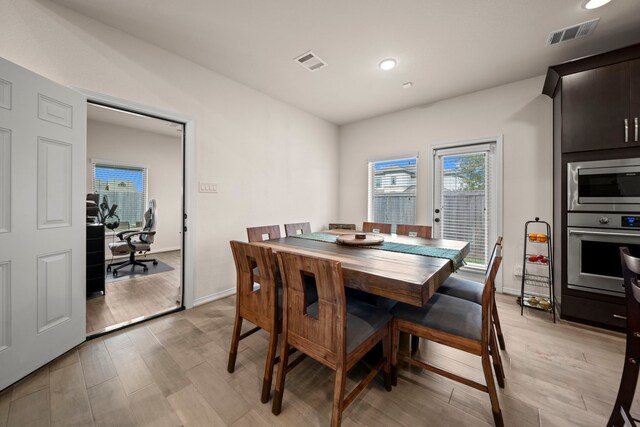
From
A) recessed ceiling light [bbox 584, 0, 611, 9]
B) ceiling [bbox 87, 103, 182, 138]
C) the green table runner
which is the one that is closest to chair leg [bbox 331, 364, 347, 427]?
the green table runner

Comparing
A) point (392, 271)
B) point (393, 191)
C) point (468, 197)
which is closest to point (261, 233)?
point (392, 271)

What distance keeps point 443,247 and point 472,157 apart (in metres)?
2.16

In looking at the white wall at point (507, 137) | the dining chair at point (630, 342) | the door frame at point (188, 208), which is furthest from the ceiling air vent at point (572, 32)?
the door frame at point (188, 208)

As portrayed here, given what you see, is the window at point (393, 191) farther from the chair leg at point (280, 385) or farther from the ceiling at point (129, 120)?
the ceiling at point (129, 120)

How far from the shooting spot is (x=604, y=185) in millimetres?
2268

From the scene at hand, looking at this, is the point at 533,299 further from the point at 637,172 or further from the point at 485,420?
the point at 485,420

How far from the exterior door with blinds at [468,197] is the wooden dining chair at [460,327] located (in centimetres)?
225

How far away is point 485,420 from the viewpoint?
1.34m

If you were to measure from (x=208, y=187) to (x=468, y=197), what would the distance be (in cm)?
358

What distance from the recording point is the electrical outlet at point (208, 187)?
9.29 feet

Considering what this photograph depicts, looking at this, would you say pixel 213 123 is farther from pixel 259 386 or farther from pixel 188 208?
pixel 259 386

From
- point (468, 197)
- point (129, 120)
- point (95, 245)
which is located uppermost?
point (129, 120)

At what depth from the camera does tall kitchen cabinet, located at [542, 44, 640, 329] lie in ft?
7.02

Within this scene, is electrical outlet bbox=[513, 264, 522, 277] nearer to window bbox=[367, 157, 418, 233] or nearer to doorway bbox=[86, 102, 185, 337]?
window bbox=[367, 157, 418, 233]
